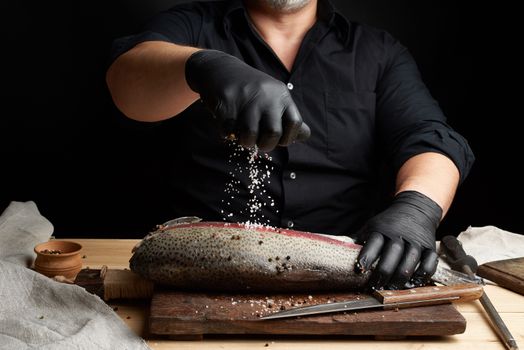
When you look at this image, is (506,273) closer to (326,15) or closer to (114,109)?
(326,15)

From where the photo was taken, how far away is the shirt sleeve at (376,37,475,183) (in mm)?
2102

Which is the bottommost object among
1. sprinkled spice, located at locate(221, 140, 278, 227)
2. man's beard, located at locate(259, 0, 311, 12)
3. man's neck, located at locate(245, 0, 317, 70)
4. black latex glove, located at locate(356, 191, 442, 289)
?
sprinkled spice, located at locate(221, 140, 278, 227)

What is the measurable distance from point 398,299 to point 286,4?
4.00ft

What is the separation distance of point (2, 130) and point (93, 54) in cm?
45

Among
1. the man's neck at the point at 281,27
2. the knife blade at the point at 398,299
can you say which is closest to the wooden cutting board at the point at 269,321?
the knife blade at the point at 398,299

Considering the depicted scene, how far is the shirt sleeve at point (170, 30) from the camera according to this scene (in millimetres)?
1955

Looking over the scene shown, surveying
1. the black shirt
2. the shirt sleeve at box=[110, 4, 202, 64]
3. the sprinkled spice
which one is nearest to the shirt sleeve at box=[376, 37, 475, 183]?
the black shirt

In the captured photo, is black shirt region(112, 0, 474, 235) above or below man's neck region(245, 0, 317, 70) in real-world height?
below

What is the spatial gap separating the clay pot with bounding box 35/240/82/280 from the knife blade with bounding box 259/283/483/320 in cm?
49

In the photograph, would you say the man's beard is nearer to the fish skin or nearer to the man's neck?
the man's neck

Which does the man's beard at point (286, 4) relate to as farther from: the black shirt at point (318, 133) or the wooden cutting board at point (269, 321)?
the wooden cutting board at point (269, 321)

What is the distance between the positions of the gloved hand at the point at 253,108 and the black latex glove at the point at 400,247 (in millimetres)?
299

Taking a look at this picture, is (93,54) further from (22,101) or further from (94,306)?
(94,306)

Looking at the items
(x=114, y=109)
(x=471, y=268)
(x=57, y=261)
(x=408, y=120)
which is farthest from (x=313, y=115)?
(x=57, y=261)
